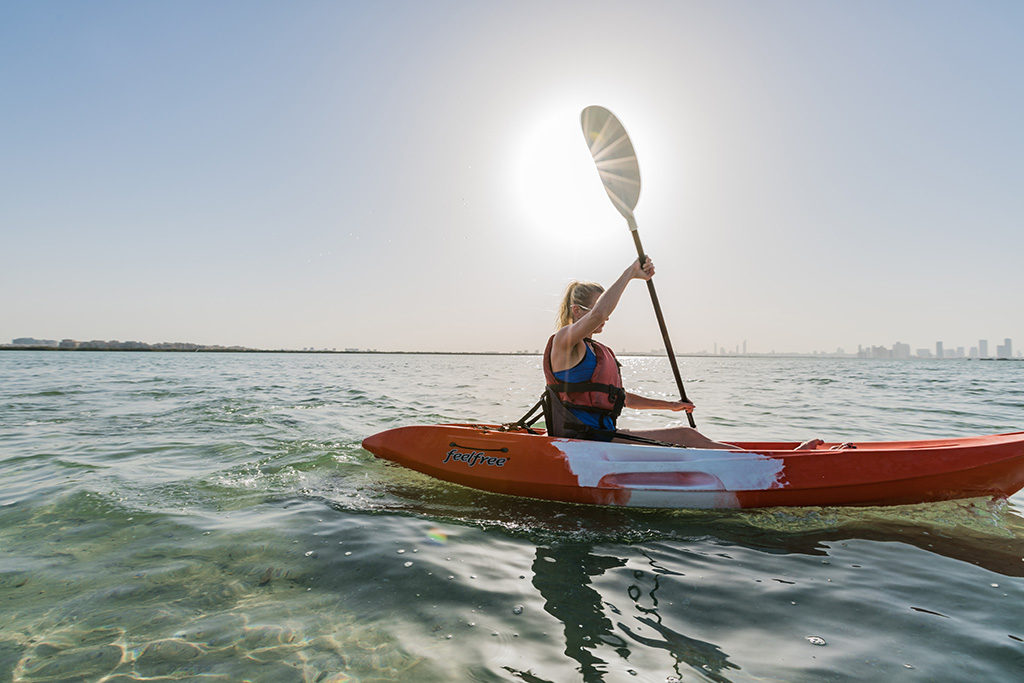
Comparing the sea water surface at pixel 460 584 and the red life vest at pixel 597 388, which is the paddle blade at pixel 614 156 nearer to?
the red life vest at pixel 597 388

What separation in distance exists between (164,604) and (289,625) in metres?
0.75

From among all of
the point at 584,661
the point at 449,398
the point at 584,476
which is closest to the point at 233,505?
the point at 584,476

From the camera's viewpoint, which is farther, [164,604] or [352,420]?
[352,420]

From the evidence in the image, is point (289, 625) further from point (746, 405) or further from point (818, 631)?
point (746, 405)

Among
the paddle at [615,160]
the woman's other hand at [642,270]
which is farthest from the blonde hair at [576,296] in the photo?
the paddle at [615,160]

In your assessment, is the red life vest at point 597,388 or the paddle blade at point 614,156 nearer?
the red life vest at point 597,388

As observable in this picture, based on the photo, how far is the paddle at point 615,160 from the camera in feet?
19.1

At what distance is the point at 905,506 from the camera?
4434 millimetres

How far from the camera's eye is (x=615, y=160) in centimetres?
604

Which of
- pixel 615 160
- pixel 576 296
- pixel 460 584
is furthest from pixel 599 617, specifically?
pixel 615 160

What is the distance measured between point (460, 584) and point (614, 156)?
4761 mm

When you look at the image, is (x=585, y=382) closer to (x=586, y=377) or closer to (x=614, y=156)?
(x=586, y=377)

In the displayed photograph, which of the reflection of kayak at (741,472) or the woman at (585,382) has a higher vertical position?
the woman at (585,382)

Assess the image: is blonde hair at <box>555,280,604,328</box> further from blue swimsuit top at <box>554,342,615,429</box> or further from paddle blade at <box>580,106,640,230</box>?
paddle blade at <box>580,106,640,230</box>
